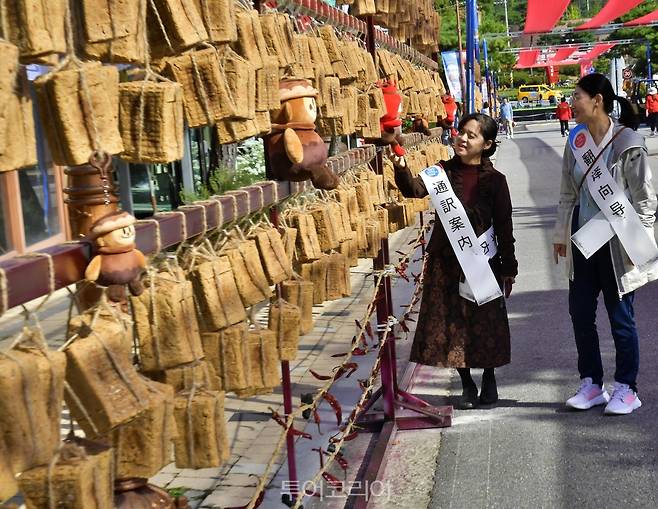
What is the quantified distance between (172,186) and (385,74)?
6.82 ft

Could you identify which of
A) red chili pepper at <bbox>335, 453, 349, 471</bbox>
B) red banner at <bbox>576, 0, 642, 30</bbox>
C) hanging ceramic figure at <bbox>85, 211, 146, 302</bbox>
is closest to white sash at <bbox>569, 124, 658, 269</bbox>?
red chili pepper at <bbox>335, 453, 349, 471</bbox>

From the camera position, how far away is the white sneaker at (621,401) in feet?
17.3

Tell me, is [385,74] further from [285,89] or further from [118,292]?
[118,292]

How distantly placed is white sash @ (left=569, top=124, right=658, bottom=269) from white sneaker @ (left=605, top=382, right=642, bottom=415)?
0.66 meters

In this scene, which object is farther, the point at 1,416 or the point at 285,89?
the point at 285,89

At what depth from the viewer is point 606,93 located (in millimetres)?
5215

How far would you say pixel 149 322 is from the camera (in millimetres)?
2184

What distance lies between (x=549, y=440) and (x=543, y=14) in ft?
94.9

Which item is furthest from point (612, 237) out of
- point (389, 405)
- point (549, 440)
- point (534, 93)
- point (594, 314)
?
point (534, 93)

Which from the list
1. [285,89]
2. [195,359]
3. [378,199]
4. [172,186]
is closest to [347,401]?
[378,199]

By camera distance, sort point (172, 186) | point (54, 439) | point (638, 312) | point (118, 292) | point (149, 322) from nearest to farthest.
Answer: point (54, 439)
point (118, 292)
point (149, 322)
point (172, 186)
point (638, 312)

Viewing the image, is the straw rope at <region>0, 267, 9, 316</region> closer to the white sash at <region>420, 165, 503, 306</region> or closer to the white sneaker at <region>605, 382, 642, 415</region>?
the white sash at <region>420, 165, 503, 306</region>

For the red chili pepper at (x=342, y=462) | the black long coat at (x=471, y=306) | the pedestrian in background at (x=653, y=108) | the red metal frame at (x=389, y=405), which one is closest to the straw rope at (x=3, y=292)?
the red chili pepper at (x=342, y=462)

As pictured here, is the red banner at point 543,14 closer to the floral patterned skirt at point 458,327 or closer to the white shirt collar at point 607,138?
the white shirt collar at point 607,138
